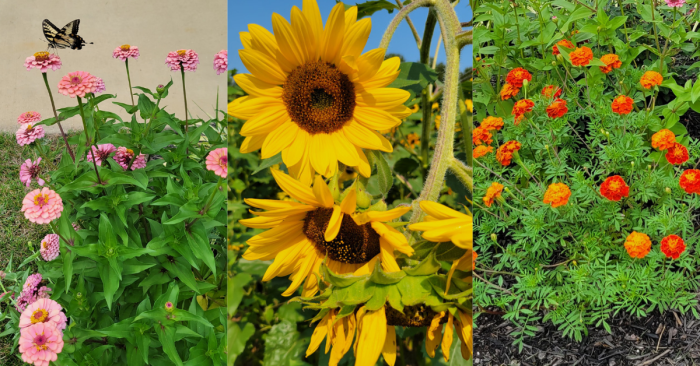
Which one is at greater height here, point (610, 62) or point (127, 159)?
point (610, 62)

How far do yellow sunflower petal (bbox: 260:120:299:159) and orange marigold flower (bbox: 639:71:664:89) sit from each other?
62 cm

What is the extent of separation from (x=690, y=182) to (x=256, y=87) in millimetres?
743

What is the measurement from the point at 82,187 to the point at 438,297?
717 millimetres

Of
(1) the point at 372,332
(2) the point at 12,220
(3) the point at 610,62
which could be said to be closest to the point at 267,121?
(1) the point at 372,332

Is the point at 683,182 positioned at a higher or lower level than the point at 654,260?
higher

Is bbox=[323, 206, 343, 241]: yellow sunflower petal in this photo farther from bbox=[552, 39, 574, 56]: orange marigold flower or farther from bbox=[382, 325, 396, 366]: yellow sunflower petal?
bbox=[552, 39, 574, 56]: orange marigold flower

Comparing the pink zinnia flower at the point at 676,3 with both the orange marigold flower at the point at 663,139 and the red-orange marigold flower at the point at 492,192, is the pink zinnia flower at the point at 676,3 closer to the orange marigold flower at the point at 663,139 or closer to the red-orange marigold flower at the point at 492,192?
the orange marigold flower at the point at 663,139

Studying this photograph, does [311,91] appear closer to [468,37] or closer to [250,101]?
[250,101]

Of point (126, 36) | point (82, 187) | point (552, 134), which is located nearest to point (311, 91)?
point (552, 134)

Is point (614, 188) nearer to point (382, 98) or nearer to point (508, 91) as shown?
point (508, 91)

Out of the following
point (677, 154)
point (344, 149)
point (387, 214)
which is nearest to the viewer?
point (387, 214)

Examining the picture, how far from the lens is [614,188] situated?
80 cm

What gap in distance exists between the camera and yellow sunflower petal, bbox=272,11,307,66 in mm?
508

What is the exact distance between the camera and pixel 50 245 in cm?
98
